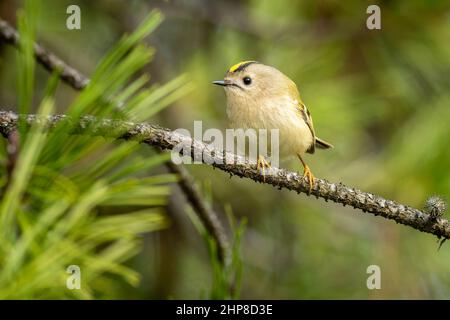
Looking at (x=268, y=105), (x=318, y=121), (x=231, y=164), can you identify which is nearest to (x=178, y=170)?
(x=231, y=164)

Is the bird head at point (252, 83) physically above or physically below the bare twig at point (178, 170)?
above

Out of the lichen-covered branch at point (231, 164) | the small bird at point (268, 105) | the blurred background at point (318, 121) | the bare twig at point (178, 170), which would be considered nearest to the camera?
the lichen-covered branch at point (231, 164)

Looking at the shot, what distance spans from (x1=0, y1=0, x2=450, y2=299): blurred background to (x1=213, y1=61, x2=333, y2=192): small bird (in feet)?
0.78

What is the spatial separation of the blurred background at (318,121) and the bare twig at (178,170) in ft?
1.58

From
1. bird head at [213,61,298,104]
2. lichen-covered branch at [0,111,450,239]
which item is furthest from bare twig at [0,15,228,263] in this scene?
bird head at [213,61,298,104]

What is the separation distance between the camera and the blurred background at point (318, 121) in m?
1.75

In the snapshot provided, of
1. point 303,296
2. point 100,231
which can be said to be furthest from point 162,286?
point 100,231

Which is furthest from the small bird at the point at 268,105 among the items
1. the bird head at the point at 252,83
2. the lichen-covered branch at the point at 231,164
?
the lichen-covered branch at the point at 231,164

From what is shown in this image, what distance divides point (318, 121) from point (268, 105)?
1.26 ft

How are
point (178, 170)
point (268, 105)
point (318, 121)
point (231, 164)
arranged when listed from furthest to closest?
point (318, 121) → point (268, 105) → point (178, 170) → point (231, 164)

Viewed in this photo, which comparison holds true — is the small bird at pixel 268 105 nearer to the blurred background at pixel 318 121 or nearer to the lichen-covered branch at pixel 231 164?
the blurred background at pixel 318 121

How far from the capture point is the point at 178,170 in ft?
4.04

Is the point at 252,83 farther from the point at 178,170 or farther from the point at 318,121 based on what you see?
the point at 178,170

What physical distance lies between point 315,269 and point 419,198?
48 centimetres
